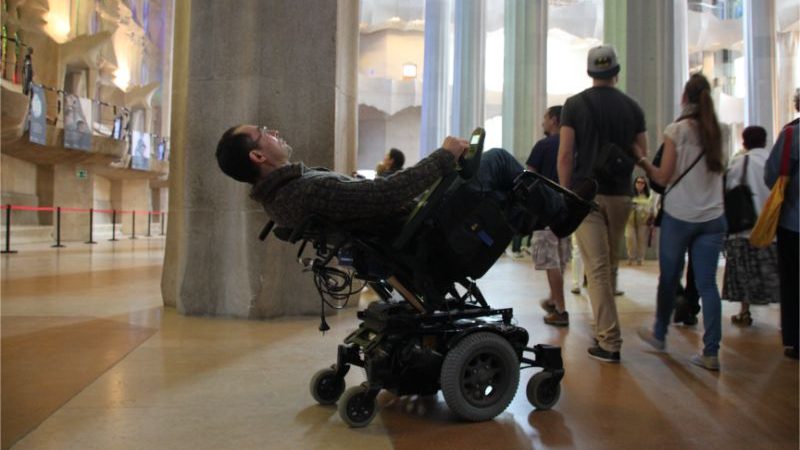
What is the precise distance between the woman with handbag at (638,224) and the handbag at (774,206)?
7.30 m

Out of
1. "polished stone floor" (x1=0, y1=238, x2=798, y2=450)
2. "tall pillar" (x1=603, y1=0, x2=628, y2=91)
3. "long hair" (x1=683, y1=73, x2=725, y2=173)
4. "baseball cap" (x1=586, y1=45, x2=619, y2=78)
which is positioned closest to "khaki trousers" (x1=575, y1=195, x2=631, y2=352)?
"polished stone floor" (x1=0, y1=238, x2=798, y2=450)

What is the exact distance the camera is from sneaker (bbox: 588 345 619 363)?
152 inches

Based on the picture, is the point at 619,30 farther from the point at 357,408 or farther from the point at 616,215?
the point at 357,408

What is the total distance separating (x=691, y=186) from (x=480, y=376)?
2.03m

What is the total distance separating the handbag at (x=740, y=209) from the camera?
474 cm

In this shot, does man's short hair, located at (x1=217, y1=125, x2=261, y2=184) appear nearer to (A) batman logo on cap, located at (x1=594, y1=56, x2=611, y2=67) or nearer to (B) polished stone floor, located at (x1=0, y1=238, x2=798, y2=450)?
(B) polished stone floor, located at (x1=0, y1=238, x2=798, y2=450)

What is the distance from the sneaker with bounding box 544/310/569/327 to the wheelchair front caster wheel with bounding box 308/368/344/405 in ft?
8.89

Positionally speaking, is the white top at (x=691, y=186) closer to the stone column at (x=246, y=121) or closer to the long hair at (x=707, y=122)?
the long hair at (x=707, y=122)

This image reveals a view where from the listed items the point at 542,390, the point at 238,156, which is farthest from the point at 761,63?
the point at 238,156

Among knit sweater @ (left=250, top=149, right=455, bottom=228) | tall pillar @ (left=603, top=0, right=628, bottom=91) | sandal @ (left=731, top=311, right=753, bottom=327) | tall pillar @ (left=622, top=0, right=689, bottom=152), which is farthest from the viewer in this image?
tall pillar @ (left=603, top=0, right=628, bottom=91)

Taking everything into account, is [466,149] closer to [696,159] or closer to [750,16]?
[696,159]

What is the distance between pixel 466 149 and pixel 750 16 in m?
23.4

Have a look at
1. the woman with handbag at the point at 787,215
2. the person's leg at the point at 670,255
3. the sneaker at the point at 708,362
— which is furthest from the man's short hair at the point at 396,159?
the sneaker at the point at 708,362

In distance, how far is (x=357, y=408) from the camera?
2602mm
